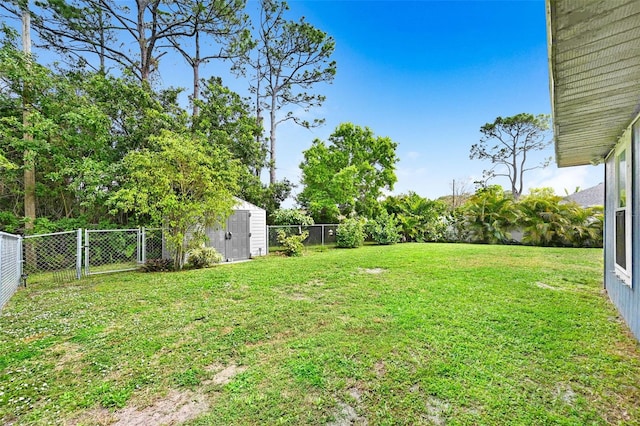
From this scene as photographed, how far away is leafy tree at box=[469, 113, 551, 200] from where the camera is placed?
2148cm

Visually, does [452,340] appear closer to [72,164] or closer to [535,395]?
[535,395]

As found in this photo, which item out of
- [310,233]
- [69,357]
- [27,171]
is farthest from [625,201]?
[27,171]

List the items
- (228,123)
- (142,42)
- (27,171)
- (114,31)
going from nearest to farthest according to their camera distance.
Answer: (27,171) → (142,42) → (114,31) → (228,123)

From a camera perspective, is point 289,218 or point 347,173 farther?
point 347,173

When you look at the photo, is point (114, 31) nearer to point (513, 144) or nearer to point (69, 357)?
point (69, 357)

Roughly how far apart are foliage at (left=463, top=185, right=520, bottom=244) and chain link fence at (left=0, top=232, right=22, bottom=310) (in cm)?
1684

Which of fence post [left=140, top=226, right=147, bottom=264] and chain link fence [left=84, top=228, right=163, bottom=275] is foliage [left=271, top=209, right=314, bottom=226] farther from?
fence post [left=140, top=226, right=147, bottom=264]

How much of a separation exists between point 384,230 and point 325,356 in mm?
11844

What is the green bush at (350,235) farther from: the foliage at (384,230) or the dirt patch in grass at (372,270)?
the dirt patch in grass at (372,270)

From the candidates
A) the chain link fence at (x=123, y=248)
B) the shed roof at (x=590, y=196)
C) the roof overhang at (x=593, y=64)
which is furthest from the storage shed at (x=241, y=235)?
the shed roof at (x=590, y=196)

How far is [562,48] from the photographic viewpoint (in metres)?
1.83

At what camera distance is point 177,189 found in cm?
780

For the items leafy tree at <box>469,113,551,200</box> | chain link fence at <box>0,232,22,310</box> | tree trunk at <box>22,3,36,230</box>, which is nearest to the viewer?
chain link fence at <box>0,232,22,310</box>

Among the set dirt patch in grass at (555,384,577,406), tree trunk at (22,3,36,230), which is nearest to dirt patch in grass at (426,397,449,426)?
dirt patch in grass at (555,384,577,406)
